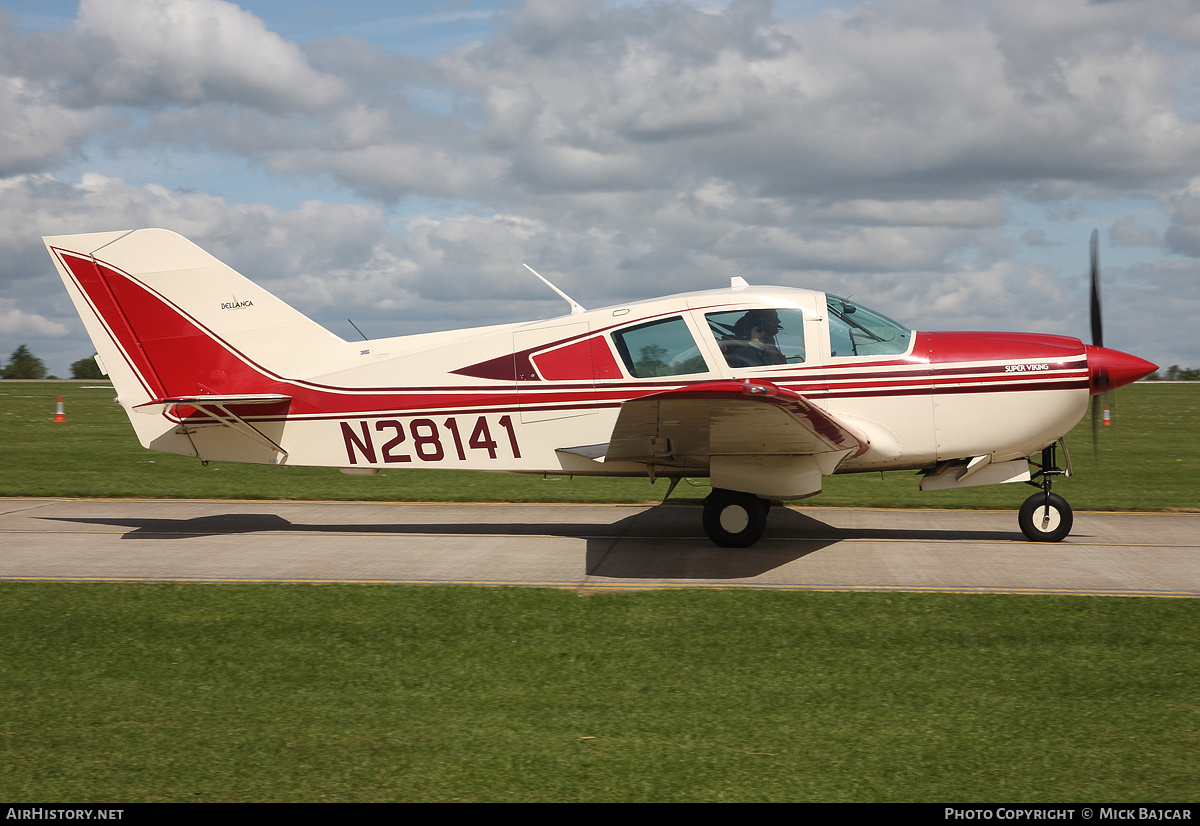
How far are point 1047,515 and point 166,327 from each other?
9507 millimetres

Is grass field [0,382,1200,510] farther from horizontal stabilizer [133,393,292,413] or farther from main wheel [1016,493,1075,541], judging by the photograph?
horizontal stabilizer [133,393,292,413]

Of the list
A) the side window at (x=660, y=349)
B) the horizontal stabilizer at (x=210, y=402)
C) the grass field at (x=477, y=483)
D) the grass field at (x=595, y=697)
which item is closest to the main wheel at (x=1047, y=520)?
the grass field at (x=595, y=697)

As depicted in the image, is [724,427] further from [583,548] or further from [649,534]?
[649,534]

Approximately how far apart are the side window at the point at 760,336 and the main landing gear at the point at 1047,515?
2.84 metres

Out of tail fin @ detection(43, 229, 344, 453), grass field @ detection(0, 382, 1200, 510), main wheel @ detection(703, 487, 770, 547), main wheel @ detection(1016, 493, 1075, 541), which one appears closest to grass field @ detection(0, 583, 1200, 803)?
main wheel @ detection(703, 487, 770, 547)

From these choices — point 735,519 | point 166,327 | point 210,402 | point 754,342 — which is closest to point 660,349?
point 754,342

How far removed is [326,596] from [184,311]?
14.7 ft

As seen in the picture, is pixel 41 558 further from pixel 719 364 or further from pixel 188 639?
pixel 719 364

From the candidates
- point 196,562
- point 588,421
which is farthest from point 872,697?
point 196,562

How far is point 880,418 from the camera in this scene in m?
8.65

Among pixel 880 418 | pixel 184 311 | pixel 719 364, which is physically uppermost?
pixel 184 311

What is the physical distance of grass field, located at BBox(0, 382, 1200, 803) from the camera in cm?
379

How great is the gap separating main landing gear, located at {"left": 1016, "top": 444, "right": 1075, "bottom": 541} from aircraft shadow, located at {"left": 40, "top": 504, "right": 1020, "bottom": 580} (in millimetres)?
317
